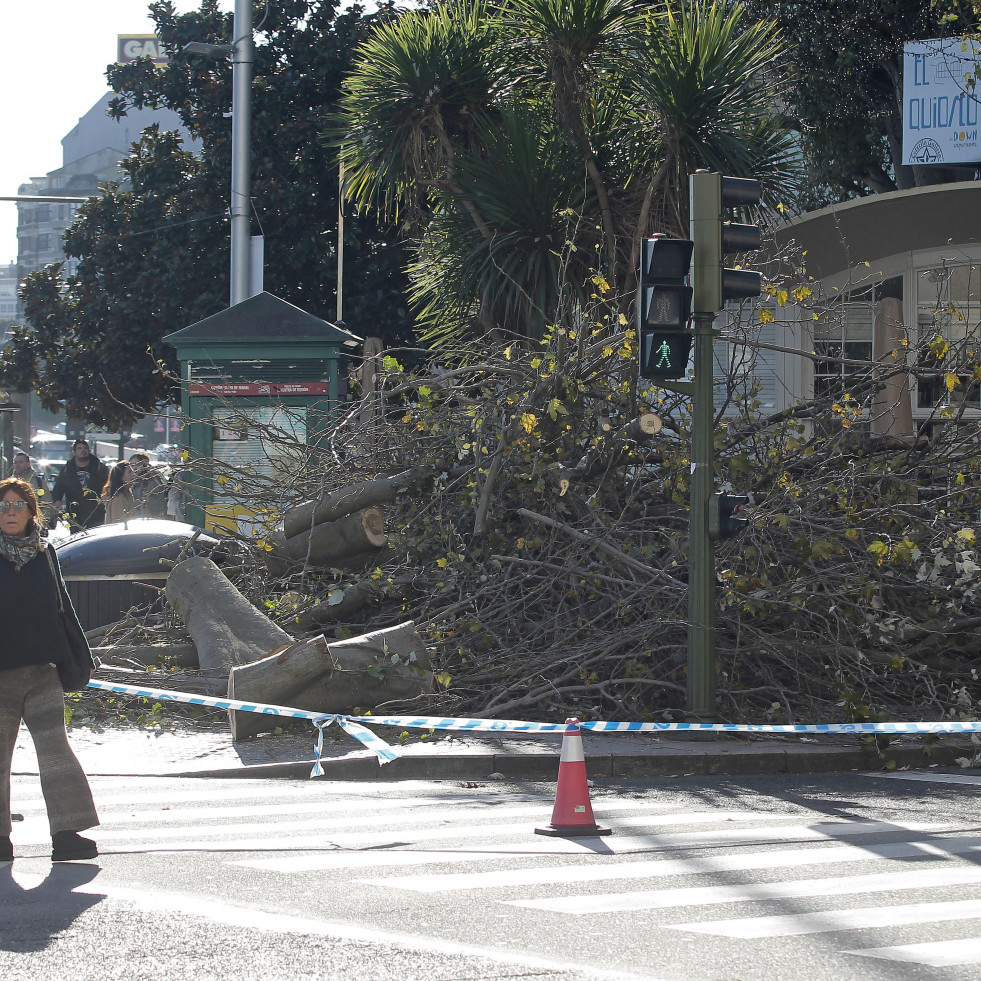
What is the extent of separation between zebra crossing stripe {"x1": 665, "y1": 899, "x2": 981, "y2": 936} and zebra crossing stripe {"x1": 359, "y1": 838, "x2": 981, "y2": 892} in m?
0.74

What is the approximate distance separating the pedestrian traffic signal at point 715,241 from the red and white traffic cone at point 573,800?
3.73 meters

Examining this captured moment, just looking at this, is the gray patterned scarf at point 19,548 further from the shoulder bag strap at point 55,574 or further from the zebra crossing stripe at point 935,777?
the zebra crossing stripe at point 935,777

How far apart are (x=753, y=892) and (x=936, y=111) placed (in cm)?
1578

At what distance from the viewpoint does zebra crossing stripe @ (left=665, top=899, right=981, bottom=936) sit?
4.78 m

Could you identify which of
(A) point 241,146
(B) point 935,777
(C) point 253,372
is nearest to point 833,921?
(B) point 935,777

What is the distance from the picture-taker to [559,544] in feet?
35.8

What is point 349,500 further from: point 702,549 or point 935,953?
point 935,953

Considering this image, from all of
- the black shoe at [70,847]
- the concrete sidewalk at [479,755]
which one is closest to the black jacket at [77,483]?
the concrete sidewalk at [479,755]

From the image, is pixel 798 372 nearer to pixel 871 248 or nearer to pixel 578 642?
pixel 871 248

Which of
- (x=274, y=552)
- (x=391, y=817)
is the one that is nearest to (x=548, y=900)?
(x=391, y=817)

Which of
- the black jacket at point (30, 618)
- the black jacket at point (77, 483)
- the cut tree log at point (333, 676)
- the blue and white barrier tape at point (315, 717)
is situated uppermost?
the black jacket at point (77, 483)

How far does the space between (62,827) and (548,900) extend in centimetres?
218

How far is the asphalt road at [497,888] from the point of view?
14.5ft

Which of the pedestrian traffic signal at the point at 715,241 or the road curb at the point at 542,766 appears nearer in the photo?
the road curb at the point at 542,766
